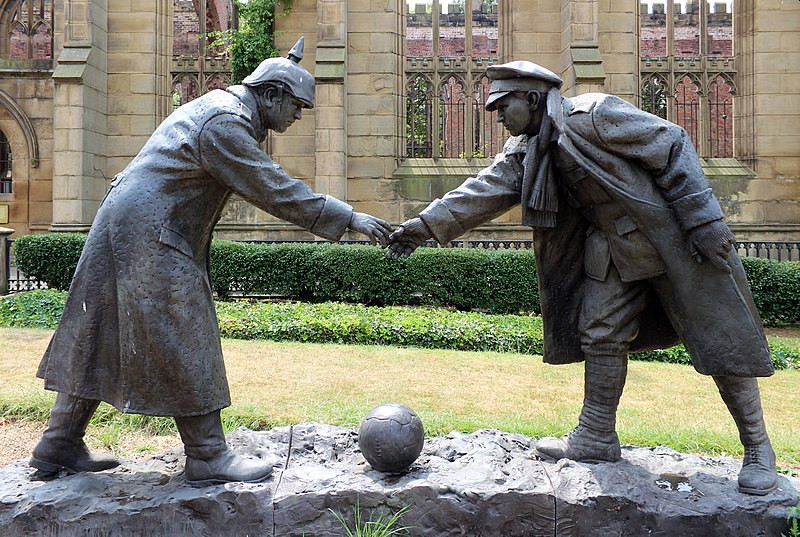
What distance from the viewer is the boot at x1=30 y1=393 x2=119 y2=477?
10.7ft

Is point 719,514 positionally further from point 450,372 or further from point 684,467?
point 450,372

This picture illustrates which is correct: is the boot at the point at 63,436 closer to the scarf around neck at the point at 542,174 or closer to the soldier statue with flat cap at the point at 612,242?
the soldier statue with flat cap at the point at 612,242

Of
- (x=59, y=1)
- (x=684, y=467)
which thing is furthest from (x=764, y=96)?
(x=59, y=1)

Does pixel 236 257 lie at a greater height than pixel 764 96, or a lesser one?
lesser

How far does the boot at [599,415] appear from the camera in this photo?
11.5ft

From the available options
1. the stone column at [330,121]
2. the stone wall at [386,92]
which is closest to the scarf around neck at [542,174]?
the stone column at [330,121]

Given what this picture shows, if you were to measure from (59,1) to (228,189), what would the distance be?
15.7 meters

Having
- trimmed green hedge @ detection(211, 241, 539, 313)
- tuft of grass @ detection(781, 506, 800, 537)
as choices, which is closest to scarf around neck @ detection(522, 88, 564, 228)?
tuft of grass @ detection(781, 506, 800, 537)

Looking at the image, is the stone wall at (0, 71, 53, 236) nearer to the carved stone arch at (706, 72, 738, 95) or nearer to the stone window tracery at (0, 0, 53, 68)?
the stone window tracery at (0, 0, 53, 68)

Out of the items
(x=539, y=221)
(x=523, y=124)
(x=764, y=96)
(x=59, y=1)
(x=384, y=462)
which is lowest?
(x=384, y=462)

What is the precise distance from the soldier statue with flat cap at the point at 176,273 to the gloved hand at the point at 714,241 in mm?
1586

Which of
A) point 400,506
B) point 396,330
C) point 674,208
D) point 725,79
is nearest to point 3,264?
point 396,330

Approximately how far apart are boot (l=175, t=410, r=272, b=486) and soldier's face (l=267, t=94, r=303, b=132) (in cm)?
153

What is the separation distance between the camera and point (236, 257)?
11.6m
